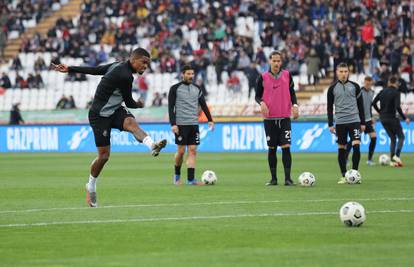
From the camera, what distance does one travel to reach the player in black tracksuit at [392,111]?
28061mm

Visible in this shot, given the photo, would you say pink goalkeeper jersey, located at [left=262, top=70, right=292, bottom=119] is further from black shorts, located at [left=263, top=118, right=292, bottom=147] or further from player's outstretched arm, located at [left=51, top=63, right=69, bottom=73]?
player's outstretched arm, located at [left=51, top=63, right=69, bottom=73]

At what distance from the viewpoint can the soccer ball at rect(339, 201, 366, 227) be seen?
1212 cm

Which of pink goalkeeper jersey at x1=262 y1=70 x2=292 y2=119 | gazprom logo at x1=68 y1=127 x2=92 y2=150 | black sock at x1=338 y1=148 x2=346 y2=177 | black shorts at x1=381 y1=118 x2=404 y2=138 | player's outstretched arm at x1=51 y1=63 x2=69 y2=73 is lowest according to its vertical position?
gazprom logo at x1=68 y1=127 x2=92 y2=150

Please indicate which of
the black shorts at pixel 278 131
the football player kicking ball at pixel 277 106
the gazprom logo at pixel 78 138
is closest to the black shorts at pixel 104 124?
the football player kicking ball at pixel 277 106

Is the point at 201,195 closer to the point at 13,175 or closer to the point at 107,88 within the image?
the point at 107,88

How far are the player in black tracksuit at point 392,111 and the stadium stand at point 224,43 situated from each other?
936cm

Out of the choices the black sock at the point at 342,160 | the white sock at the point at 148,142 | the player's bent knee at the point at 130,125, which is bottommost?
the black sock at the point at 342,160

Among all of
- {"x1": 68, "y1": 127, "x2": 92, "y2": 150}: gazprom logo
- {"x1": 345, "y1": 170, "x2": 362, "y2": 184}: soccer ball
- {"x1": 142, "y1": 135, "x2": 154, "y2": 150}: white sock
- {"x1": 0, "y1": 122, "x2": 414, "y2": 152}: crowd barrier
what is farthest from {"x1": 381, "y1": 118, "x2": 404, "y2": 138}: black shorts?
{"x1": 68, "y1": 127, "x2": 92, "y2": 150}: gazprom logo

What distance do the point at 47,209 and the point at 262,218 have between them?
11.5ft

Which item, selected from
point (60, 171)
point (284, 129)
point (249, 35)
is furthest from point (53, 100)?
point (284, 129)

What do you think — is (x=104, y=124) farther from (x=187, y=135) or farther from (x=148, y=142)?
(x=187, y=135)

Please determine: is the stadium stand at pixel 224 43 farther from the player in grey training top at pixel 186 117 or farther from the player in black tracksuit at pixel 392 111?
the player in grey training top at pixel 186 117

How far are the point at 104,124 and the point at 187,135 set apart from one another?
595 cm

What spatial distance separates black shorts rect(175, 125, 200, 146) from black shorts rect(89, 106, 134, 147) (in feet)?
18.5
